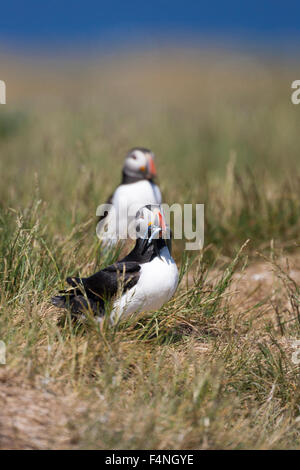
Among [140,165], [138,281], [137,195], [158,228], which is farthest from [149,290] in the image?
[140,165]

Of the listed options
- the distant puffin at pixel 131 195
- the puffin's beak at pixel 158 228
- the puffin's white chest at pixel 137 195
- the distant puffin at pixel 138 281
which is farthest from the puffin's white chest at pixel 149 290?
the puffin's white chest at pixel 137 195

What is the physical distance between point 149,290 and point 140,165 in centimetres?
253

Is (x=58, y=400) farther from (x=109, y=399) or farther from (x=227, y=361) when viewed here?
(x=227, y=361)

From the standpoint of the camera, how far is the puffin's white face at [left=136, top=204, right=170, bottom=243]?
334 cm

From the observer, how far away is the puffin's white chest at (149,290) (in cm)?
324

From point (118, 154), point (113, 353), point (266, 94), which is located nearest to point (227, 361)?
point (113, 353)

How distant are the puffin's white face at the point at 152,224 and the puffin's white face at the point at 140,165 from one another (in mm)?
2168

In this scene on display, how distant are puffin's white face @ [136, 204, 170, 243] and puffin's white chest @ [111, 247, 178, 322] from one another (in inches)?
5.7

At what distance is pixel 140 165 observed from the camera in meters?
5.58

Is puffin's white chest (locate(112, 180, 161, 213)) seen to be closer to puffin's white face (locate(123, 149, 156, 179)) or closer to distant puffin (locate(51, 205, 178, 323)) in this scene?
puffin's white face (locate(123, 149, 156, 179))

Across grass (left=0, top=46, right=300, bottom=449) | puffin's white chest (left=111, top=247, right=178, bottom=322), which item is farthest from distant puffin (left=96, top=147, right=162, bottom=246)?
puffin's white chest (left=111, top=247, right=178, bottom=322)

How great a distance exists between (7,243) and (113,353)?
4.23ft

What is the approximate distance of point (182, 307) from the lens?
3.67m

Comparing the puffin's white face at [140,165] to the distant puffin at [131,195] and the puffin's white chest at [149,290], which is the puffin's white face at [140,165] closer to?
the distant puffin at [131,195]
